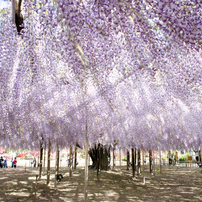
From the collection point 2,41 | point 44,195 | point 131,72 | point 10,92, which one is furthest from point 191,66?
point 44,195

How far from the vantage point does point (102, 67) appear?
4.57m

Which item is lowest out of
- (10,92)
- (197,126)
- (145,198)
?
(145,198)

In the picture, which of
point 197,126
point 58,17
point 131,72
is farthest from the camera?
point 197,126

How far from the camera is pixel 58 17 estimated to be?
2809 millimetres

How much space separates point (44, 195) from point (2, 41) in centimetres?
628

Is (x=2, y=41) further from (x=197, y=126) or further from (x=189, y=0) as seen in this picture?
(x=197, y=126)

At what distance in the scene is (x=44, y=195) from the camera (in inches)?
328

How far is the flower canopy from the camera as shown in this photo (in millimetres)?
2812

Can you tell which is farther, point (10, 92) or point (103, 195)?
point (103, 195)

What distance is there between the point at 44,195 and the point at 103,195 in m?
2.37

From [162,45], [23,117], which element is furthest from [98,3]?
[23,117]

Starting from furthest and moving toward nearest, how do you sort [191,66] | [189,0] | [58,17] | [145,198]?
[145,198] < [191,66] < [58,17] < [189,0]

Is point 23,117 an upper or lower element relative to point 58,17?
lower

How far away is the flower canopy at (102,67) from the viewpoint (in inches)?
111
